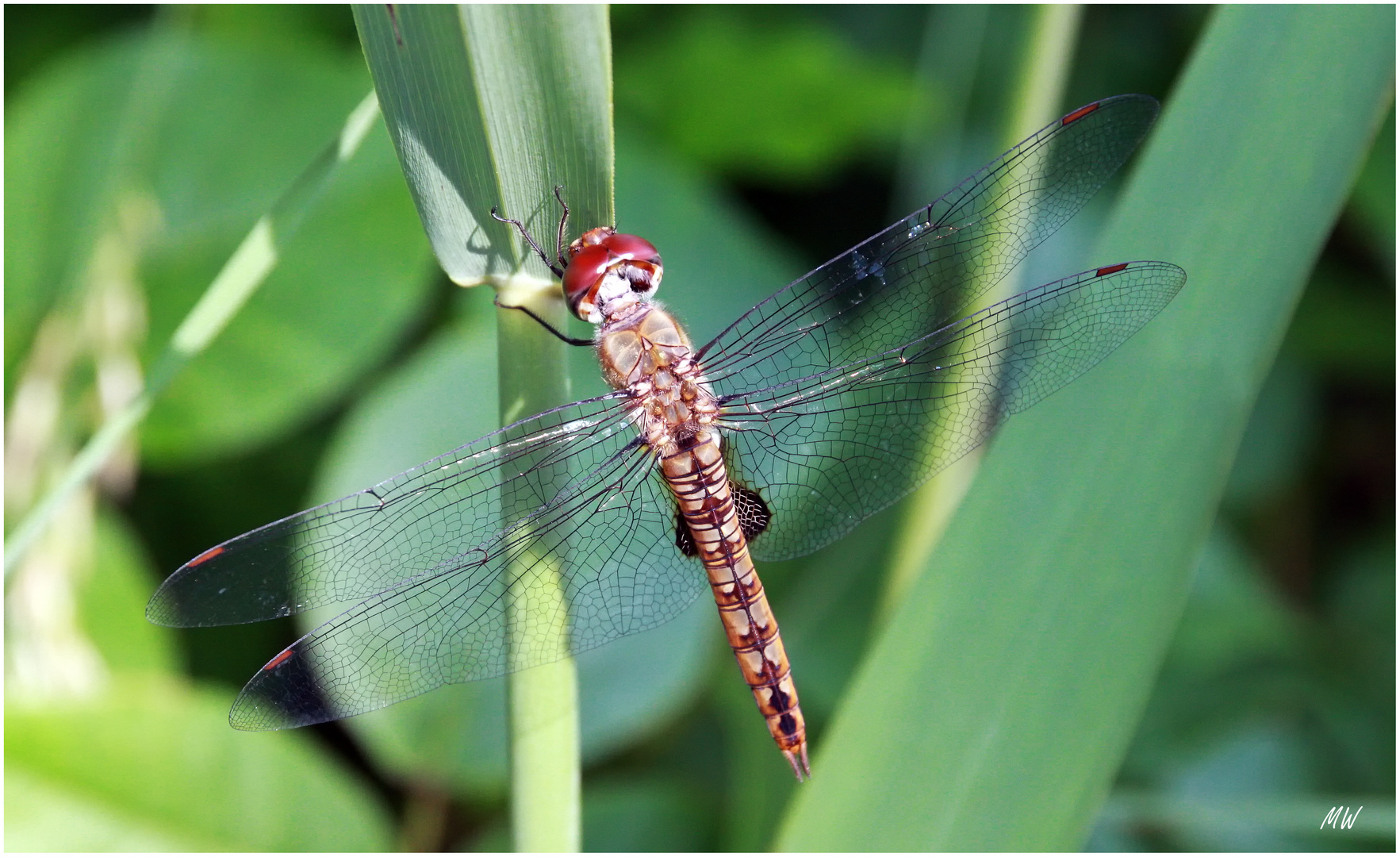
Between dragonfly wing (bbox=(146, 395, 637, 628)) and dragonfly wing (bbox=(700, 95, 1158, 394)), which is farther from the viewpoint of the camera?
dragonfly wing (bbox=(700, 95, 1158, 394))

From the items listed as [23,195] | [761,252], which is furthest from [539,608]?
[23,195]

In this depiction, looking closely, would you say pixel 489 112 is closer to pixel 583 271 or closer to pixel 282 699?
pixel 583 271

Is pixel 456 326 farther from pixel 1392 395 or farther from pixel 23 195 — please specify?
pixel 1392 395

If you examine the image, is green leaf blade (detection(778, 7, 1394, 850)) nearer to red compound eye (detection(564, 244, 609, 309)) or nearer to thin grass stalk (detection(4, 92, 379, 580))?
red compound eye (detection(564, 244, 609, 309))

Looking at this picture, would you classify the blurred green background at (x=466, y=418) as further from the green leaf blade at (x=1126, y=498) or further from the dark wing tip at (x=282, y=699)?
the green leaf blade at (x=1126, y=498)
